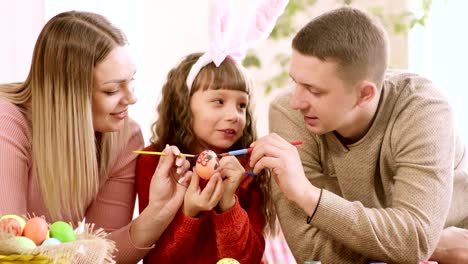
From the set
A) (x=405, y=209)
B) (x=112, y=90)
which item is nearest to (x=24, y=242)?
(x=112, y=90)

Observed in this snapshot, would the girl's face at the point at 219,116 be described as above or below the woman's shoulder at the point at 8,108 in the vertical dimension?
below

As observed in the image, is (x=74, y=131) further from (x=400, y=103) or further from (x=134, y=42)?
(x=134, y=42)

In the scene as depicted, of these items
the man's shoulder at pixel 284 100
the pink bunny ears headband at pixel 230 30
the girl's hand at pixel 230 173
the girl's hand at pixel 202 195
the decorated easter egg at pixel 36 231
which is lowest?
the girl's hand at pixel 202 195

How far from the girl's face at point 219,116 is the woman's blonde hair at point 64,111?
0.30 meters

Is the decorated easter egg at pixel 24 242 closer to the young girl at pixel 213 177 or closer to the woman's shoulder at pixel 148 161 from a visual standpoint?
the young girl at pixel 213 177

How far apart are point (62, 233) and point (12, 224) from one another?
10 cm

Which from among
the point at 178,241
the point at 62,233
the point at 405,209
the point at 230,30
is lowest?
the point at 178,241

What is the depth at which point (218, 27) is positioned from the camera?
2055 millimetres

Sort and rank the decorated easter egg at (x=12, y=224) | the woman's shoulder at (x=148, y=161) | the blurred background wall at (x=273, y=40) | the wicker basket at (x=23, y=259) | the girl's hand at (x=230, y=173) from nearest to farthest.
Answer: the wicker basket at (x=23, y=259)
the decorated easter egg at (x=12, y=224)
the girl's hand at (x=230, y=173)
the woman's shoulder at (x=148, y=161)
the blurred background wall at (x=273, y=40)

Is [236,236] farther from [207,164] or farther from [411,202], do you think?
[411,202]

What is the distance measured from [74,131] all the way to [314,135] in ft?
2.07

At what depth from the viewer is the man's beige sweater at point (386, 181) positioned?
5.99 feet

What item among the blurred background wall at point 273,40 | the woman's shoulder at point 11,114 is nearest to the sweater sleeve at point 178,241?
the woman's shoulder at point 11,114

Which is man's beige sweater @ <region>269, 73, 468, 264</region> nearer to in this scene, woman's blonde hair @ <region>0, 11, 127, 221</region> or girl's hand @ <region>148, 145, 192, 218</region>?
girl's hand @ <region>148, 145, 192, 218</region>
